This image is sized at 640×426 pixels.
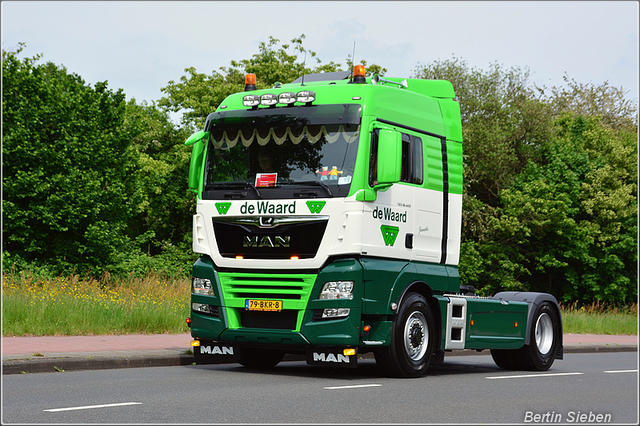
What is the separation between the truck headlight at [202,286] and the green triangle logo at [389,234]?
2.36 metres

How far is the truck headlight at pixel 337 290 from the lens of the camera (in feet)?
33.0

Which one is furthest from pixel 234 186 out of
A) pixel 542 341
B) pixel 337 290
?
pixel 542 341

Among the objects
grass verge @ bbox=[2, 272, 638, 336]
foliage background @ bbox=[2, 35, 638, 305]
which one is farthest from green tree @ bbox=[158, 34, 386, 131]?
grass verge @ bbox=[2, 272, 638, 336]

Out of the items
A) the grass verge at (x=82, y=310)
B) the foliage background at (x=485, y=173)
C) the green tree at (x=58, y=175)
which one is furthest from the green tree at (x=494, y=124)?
the grass verge at (x=82, y=310)

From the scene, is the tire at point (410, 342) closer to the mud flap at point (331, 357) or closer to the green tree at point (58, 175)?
the mud flap at point (331, 357)

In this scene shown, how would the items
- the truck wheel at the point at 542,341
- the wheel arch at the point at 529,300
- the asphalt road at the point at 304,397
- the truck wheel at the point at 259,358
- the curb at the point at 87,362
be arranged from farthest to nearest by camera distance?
1. the truck wheel at the point at 542,341
2. the wheel arch at the point at 529,300
3. the truck wheel at the point at 259,358
4. the curb at the point at 87,362
5. the asphalt road at the point at 304,397

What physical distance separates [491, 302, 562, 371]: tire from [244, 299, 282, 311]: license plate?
16.3 ft

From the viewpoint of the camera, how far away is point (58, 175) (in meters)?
29.0

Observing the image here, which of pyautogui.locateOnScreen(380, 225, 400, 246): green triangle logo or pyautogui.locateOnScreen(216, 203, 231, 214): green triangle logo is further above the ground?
pyautogui.locateOnScreen(216, 203, 231, 214): green triangle logo

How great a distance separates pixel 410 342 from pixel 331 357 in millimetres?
1274

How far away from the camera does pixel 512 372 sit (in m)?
13.3

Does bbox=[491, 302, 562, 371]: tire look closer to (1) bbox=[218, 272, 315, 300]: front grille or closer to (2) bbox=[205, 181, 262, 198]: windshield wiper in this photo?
(1) bbox=[218, 272, 315, 300]: front grille

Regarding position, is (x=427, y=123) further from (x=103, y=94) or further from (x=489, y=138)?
(x=489, y=138)

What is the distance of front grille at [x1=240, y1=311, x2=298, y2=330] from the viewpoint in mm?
10375
